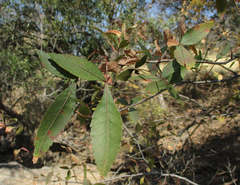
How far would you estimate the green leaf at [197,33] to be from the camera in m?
0.44

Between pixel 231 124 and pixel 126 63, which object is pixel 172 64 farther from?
pixel 231 124

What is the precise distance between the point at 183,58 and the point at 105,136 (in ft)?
0.95

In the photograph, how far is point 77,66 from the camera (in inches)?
13.5

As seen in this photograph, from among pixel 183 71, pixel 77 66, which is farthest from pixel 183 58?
pixel 77 66

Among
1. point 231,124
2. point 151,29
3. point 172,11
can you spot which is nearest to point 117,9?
point 151,29

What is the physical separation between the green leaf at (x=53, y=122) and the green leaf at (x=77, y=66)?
5 centimetres

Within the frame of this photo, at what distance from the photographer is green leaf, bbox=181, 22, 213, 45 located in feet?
1.46

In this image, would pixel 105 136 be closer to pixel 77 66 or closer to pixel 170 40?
pixel 77 66

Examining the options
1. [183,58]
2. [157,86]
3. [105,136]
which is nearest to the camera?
[105,136]

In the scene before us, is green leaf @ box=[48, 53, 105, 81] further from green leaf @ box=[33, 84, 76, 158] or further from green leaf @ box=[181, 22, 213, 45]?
green leaf @ box=[181, 22, 213, 45]

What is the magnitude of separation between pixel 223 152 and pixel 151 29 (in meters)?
2.83

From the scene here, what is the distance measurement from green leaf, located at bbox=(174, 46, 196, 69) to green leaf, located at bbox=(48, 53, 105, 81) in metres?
0.22

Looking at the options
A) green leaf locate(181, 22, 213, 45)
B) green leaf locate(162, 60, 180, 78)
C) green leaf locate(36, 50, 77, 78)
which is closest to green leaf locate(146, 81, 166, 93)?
green leaf locate(162, 60, 180, 78)

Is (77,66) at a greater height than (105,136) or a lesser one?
greater
